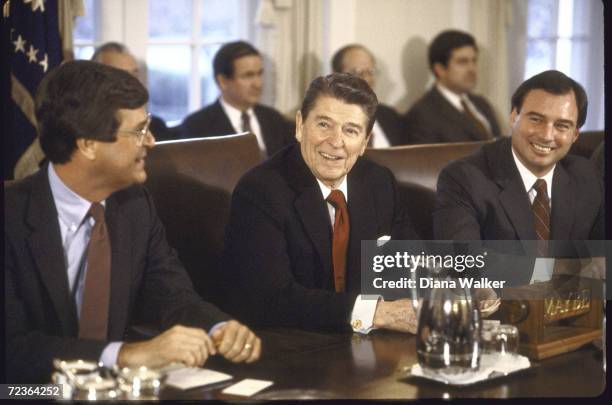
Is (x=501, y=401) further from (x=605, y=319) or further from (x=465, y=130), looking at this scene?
(x=465, y=130)

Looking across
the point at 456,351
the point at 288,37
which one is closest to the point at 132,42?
the point at 288,37

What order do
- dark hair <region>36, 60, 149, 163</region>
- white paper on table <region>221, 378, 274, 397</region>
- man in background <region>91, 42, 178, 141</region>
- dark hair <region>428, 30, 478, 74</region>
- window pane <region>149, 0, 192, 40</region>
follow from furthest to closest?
dark hair <region>428, 30, 478, 74</region>, window pane <region>149, 0, 192, 40</region>, man in background <region>91, 42, 178, 141</region>, dark hair <region>36, 60, 149, 163</region>, white paper on table <region>221, 378, 274, 397</region>

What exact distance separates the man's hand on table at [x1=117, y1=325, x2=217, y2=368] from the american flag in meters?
1.73

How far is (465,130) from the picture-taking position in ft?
17.2

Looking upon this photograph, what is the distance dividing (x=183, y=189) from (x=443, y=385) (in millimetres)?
1217

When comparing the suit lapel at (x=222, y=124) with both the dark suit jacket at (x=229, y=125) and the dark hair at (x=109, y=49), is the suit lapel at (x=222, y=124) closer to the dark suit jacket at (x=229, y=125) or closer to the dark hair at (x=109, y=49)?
the dark suit jacket at (x=229, y=125)

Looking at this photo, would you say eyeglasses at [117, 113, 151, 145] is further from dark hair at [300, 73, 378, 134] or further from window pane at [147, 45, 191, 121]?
window pane at [147, 45, 191, 121]

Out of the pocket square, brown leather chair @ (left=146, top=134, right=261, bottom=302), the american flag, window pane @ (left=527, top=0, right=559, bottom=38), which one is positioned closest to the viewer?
the pocket square

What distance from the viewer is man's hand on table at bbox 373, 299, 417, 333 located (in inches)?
86.5

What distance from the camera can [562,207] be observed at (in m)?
2.85

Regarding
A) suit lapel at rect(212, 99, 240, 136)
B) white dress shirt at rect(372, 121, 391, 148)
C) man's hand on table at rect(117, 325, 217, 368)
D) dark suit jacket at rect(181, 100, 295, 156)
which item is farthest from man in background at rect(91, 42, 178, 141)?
man's hand on table at rect(117, 325, 217, 368)

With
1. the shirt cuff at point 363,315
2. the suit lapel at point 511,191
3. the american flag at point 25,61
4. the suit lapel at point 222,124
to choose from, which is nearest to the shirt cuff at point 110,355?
the shirt cuff at point 363,315

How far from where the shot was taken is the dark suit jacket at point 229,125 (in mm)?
4629

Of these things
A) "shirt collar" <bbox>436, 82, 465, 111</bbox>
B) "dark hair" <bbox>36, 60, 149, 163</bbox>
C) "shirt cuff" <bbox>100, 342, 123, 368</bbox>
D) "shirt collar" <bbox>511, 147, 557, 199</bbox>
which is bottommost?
"shirt cuff" <bbox>100, 342, 123, 368</bbox>
